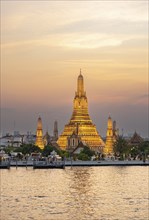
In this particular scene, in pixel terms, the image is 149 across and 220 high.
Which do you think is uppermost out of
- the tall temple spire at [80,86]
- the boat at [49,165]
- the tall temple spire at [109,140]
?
the tall temple spire at [80,86]

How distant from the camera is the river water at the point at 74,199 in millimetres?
36125

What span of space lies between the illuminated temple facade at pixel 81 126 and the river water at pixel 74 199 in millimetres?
60709

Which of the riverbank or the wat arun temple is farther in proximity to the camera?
the wat arun temple

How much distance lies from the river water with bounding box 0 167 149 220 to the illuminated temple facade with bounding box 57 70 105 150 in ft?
199

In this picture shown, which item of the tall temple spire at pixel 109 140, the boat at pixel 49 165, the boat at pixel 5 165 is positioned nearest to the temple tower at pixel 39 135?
the tall temple spire at pixel 109 140

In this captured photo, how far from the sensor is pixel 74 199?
44.7 m

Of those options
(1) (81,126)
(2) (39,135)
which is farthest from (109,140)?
(2) (39,135)

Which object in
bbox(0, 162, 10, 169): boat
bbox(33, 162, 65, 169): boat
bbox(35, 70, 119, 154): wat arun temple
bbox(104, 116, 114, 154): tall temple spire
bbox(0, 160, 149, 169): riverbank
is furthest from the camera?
bbox(104, 116, 114, 154): tall temple spire

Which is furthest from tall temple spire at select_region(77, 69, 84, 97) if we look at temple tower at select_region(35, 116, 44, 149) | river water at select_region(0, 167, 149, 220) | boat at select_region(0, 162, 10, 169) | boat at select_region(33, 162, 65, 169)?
river water at select_region(0, 167, 149, 220)

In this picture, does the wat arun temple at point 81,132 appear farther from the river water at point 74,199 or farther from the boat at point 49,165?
the river water at point 74,199

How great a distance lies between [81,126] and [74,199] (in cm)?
8087

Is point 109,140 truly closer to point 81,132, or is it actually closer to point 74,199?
point 81,132

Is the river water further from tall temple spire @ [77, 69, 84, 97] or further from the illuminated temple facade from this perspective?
tall temple spire @ [77, 69, 84, 97]

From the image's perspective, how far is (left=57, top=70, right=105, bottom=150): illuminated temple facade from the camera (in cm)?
12425
